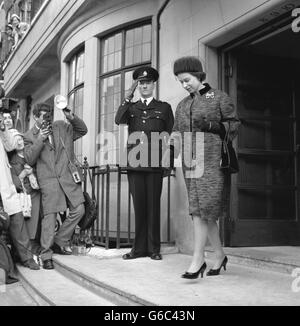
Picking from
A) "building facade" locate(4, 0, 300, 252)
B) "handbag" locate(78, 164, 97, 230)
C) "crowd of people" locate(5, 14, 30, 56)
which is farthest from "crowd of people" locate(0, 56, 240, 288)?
"crowd of people" locate(5, 14, 30, 56)

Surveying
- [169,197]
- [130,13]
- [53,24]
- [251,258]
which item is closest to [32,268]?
[169,197]

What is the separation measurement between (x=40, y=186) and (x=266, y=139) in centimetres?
269

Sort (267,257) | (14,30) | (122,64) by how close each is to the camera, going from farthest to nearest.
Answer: (14,30) < (122,64) < (267,257)

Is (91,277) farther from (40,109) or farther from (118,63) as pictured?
(118,63)

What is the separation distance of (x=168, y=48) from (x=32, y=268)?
327cm

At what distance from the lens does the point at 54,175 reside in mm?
5273

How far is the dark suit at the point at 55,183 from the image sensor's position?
5.12 meters

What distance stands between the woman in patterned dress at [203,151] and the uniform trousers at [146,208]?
3.93ft

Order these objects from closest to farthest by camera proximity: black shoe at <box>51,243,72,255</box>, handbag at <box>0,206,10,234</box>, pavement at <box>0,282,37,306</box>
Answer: pavement at <box>0,282,37,306</box>, handbag at <box>0,206,10,234</box>, black shoe at <box>51,243,72,255</box>

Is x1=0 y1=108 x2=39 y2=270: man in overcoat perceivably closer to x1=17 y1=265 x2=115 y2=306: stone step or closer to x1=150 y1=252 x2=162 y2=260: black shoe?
x1=17 y1=265 x2=115 y2=306: stone step

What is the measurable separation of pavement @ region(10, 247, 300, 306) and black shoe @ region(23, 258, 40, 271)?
0.22ft

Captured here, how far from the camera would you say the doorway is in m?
5.38

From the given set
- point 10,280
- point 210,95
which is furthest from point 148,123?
point 10,280

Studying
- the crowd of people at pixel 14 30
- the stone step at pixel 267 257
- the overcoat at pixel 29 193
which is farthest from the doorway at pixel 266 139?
the crowd of people at pixel 14 30
